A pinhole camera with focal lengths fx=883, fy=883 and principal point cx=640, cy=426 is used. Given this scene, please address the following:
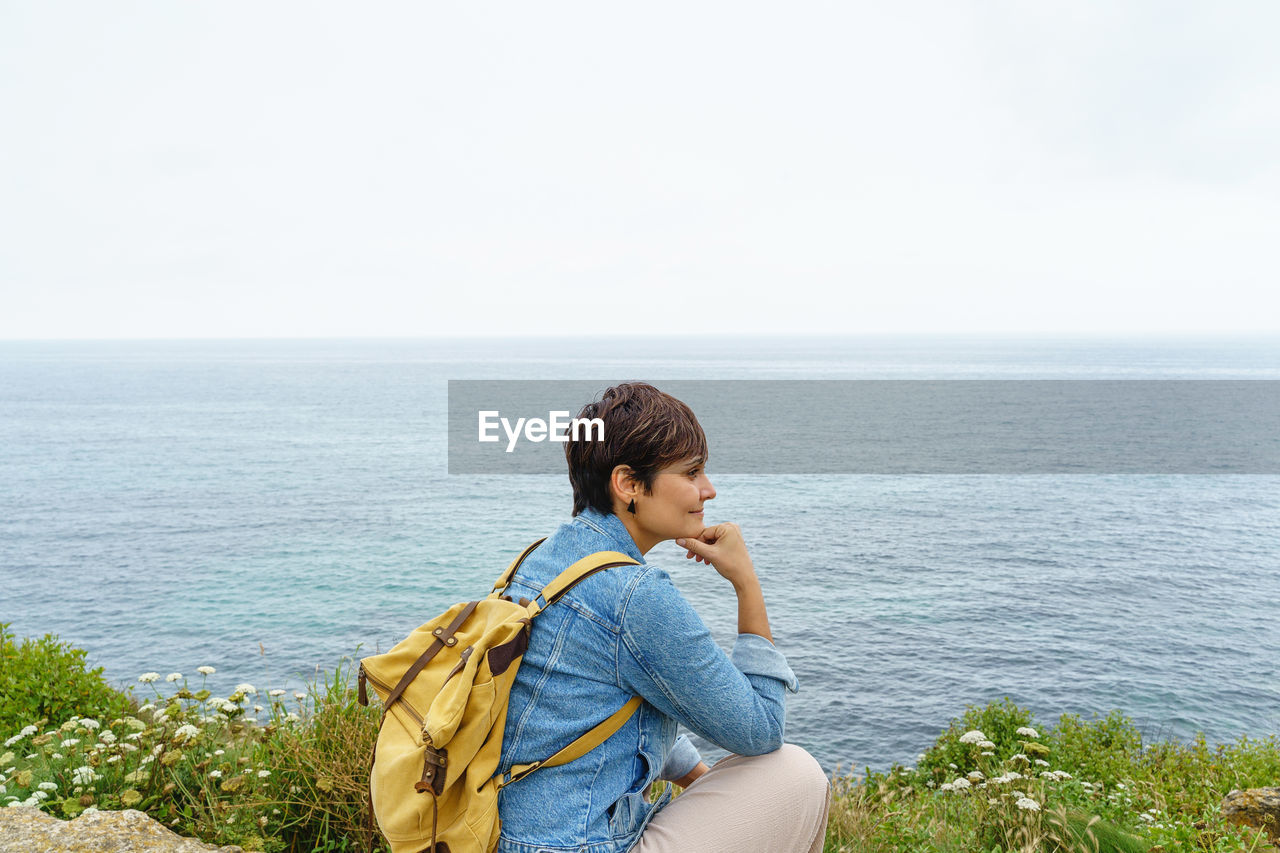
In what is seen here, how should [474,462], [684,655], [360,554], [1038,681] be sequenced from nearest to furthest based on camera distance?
[684,655] → [1038,681] → [360,554] → [474,462]

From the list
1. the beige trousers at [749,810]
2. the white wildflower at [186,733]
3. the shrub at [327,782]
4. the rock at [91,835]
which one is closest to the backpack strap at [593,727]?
the beige trousers at [749,810]

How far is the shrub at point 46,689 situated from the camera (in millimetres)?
6977

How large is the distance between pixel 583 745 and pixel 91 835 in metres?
2.61

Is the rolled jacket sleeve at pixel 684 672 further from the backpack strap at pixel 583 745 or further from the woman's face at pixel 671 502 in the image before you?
the woman's face at pixel 671 502

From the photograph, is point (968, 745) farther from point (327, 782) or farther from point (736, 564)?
point (736, 564)

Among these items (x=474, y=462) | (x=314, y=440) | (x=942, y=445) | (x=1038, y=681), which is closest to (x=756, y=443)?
(x=942, y=445)

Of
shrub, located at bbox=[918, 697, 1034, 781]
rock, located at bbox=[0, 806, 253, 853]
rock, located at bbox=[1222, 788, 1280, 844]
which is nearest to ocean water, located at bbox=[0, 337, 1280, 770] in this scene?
rock, located at bbox=[0, 806, 253, 853]

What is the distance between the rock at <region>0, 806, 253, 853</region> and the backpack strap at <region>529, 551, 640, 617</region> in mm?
2477

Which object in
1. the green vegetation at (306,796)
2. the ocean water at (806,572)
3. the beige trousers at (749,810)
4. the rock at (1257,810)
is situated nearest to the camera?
the beige trousers at (749,810)

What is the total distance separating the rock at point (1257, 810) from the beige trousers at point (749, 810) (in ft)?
13.9

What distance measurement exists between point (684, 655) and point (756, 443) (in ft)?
258

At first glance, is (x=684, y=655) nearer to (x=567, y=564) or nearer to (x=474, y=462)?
(x=567, y=564)

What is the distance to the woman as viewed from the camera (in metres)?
2.51

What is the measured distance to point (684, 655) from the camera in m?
2.48
